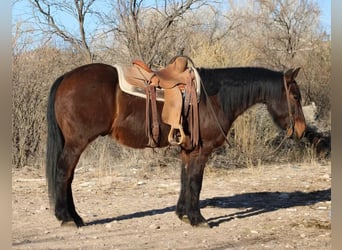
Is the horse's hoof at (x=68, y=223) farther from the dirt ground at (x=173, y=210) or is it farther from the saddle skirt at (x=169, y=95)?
the saddle skirt at (x=169, y=95)

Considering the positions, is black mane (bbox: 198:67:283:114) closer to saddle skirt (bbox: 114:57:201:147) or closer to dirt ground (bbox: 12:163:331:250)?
saddle skirt (bbox: 114:57:201:147)

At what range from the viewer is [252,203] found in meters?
6.28

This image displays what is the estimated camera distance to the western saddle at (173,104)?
4.81m

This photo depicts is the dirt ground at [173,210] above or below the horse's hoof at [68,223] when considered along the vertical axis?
below

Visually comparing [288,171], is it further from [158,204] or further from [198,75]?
[198,75]

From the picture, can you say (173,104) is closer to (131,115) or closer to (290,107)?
(131,115)

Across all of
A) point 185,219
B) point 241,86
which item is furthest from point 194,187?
point 241,86

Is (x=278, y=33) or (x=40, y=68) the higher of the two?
(x=278, y=33)

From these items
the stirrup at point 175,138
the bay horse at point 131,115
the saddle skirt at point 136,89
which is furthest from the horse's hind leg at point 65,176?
the stirrup at point 175,138

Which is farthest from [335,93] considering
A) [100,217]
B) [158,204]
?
[158,204]

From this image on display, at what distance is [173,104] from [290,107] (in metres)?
1.34

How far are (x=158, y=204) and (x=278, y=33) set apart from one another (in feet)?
40.9

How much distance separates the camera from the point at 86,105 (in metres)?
4.77

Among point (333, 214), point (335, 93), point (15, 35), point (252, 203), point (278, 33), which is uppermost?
point (278, 33)
